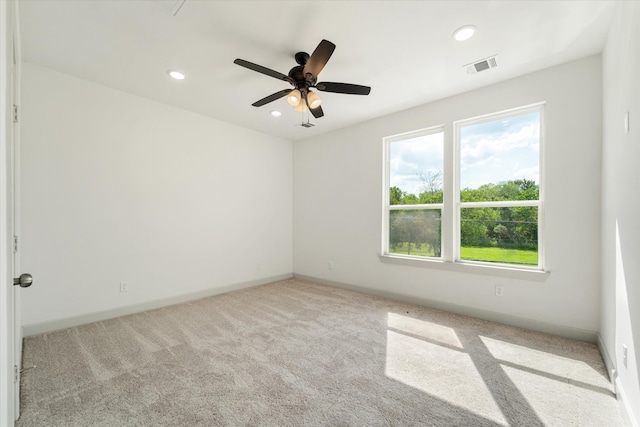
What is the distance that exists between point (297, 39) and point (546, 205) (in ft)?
9.77

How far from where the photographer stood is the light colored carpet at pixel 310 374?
68.2 inches

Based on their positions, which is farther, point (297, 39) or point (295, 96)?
point (295, 96)

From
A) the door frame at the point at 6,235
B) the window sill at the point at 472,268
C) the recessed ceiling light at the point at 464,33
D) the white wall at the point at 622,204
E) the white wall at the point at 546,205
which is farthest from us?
the window sill at the point at 472,268

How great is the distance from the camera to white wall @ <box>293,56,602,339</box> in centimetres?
268

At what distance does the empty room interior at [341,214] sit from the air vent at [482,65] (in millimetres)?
42

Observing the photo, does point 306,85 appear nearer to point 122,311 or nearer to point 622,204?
point 622,204

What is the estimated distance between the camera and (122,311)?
3.33 meters

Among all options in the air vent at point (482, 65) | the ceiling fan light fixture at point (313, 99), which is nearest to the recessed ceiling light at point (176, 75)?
the ceiling fan light fixture at point (313, 99)

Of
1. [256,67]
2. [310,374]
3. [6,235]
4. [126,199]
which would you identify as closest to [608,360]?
[310,374]

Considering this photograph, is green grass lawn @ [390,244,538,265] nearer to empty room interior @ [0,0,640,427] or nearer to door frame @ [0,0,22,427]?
empty room interior @ [0,0,640,427]

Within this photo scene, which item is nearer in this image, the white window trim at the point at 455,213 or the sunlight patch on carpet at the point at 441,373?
the sunlight patch on carpet at the point at 441,373

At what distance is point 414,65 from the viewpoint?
9.23ft

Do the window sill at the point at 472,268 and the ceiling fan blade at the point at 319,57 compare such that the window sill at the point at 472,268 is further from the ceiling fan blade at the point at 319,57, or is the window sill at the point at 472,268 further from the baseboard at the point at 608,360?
the ceiling fan blade at the point at 319,57

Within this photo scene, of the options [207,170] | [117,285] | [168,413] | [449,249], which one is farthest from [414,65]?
[117,285]
